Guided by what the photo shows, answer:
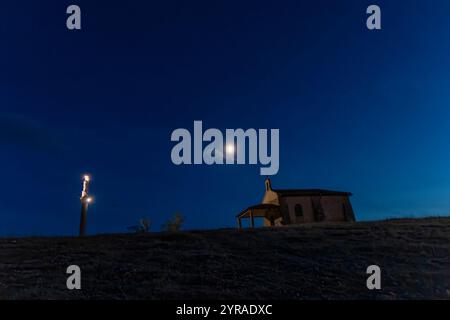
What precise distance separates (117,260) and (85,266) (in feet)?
3.90

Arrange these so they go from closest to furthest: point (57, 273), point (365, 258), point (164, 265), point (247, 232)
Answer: point (57, 273) < point (164, 265) < point (365, 258) < point (247, 232)

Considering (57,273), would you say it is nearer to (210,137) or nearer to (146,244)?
(146,244)

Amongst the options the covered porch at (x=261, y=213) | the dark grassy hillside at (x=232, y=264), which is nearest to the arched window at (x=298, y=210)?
the covered porch at (x=261, y=213)

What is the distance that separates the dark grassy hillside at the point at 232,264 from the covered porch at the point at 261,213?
12.7 meters

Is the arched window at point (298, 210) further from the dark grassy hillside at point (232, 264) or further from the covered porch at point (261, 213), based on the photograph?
the dark grassy hillside at point (232, 264)

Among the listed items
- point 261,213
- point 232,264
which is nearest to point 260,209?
point 261,213

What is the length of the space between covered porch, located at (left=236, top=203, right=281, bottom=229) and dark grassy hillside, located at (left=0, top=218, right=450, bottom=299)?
41.5 ft

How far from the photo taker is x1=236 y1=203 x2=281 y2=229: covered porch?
3334cm

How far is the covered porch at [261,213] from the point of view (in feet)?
109

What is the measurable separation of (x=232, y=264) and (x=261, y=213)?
Result: 22.7 metres

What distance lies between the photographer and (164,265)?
44.5 feet
